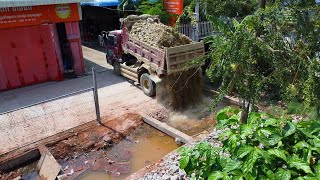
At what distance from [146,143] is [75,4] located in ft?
25.0

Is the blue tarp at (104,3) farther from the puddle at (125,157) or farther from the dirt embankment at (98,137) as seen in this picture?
the puddle at (125,157)

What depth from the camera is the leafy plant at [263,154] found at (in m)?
3.18

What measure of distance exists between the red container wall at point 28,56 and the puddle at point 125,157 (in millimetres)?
6080

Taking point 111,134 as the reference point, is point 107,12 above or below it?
above

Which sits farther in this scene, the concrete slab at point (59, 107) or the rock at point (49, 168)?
the concrete slab at point (59, 107)

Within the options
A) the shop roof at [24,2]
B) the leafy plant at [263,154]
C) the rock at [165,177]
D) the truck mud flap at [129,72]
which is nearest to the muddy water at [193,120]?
the truck mud flap at [129,72]

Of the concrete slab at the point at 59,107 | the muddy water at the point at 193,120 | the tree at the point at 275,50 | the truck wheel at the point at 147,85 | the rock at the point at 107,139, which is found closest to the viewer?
the tree at the point at 275,50

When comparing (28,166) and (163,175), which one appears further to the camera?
(28,166)

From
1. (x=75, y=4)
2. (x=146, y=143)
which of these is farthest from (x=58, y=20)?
(x=146, y=143)

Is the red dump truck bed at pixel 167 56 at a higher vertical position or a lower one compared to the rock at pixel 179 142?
higher

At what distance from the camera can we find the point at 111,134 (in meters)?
8.37

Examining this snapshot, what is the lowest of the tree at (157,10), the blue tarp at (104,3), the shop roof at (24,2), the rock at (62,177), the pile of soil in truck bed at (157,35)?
the rock at (62,177)

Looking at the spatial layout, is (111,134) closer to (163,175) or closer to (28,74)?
(163,175)

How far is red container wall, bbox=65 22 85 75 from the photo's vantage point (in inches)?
503
